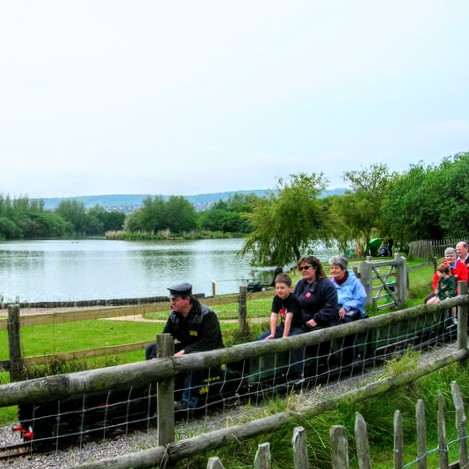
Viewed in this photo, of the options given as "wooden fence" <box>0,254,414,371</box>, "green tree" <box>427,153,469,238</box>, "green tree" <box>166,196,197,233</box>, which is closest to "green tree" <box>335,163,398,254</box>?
"green tree" <box>427,153,469,238</box>

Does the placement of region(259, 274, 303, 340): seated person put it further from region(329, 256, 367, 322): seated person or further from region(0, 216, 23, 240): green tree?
region(0, 216, 23, 240): green tree

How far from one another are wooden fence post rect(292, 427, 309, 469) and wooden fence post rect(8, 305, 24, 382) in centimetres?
635

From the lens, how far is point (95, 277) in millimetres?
57906

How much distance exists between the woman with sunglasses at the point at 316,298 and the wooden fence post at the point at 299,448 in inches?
195

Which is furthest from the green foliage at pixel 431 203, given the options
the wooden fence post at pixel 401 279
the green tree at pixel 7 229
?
the green tree at pixel 7 229

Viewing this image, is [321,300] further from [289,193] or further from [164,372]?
[289,193]

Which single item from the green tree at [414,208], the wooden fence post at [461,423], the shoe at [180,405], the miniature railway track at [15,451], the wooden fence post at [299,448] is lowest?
the miniature railway track at [15,451]

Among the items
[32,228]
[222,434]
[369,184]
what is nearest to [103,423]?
[222,434]

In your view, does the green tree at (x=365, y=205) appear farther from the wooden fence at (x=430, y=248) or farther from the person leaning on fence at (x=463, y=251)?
the person leaning on fence at (x=463, y=251)

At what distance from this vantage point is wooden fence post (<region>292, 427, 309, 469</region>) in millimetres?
3102

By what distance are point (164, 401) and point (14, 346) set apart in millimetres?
5264

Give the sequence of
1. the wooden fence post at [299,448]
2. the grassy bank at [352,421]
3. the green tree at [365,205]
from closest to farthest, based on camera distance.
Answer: the wooden fence post at [299,448]
the grassy bank at [352,421]
the green tree at [365,205]

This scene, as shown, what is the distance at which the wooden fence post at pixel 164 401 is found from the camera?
13.5ft

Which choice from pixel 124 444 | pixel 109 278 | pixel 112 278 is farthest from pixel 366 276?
pixel 109 278
